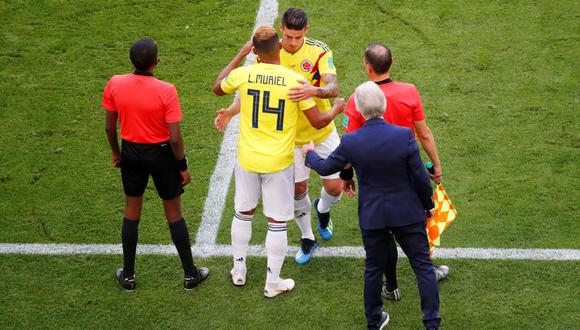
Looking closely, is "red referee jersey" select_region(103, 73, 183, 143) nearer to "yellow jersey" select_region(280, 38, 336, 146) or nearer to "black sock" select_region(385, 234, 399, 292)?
"yellow jersey" select_region(280, 38, 336, 146)

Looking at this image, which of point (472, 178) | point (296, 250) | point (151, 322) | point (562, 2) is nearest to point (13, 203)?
point (151, 322)

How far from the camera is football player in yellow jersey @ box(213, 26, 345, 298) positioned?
5859 mm

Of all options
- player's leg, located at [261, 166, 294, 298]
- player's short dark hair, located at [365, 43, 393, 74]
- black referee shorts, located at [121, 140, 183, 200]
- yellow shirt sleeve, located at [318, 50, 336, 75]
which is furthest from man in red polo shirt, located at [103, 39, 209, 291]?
player's short dark hair, located at [365, 43, 393, 74]

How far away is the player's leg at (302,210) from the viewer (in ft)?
22.0

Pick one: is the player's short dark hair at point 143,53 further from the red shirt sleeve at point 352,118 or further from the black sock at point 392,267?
the black sock at point 392,267

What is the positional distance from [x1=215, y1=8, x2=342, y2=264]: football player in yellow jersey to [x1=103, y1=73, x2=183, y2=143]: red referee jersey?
0.47 m

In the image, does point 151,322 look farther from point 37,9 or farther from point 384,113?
point 37,9

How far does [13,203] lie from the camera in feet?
25.0

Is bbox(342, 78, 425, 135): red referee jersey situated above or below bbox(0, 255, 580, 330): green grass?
above

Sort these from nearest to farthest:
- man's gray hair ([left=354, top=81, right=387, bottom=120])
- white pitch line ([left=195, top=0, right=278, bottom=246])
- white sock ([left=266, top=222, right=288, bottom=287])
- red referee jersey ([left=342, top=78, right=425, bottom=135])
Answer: man's gray hair ([left=354, top=81, right=387, bottom=120]) < red referee jersey ([left=342, top=78, right=425, bottom=135]) < white sock ([left=266, top=222, right=288, bottom=287]) < white pitch line ([left=195, top=0, right=278, bottom=246])

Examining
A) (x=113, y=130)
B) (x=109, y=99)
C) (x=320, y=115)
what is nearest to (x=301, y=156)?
(x=320, y=115)

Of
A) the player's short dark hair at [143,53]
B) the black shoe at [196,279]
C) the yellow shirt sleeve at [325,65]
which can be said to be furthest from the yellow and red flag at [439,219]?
the player's short dark hair at [143,53]

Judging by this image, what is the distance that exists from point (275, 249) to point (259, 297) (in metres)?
0.45

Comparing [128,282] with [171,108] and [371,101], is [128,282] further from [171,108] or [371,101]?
[371,101]
